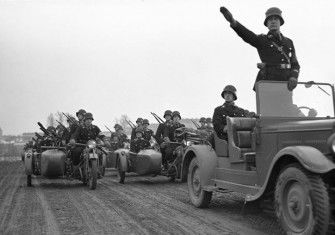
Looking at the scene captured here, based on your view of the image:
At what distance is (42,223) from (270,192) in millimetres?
2958

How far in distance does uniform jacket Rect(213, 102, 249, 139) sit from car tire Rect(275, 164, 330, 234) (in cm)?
216

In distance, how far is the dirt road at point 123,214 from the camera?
5.21 meters

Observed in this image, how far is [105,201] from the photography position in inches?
304

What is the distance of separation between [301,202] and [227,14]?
2.81 metres

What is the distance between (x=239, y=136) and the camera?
5789 millimetres

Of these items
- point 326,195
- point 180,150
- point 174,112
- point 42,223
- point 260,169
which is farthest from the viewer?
point 174,112

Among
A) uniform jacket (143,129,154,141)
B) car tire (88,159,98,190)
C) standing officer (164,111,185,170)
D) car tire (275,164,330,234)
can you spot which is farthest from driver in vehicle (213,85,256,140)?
uniform jacket (143,129,154,141)

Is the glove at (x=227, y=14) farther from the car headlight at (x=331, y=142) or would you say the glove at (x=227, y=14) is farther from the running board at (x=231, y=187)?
the car headlight at (x=331, y=142)

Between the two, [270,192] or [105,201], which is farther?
[105,201]

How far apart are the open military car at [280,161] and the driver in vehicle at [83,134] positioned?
4097mm

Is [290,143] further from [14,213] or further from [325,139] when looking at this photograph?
[14,213]

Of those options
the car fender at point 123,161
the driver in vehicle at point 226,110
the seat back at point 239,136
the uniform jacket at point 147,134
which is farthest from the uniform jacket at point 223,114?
the uniform jacket at point 147,134

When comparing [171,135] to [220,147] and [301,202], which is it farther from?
[301,202]

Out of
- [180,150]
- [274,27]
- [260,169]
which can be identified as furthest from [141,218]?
[180,150]
